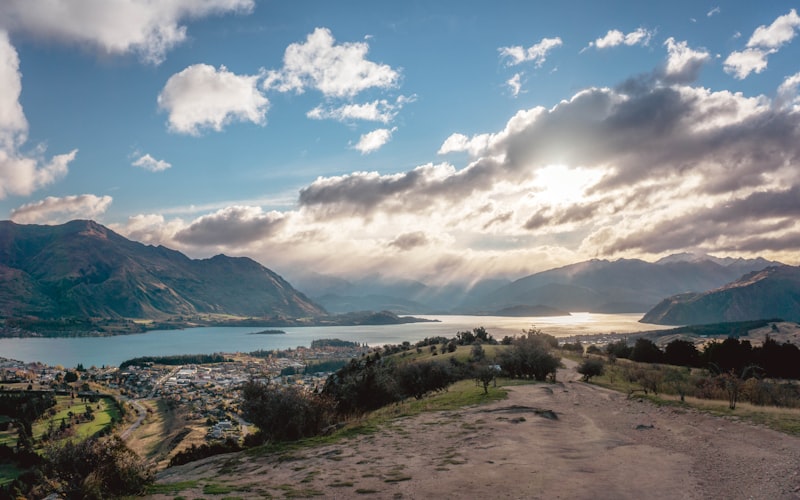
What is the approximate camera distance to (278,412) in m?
22.3

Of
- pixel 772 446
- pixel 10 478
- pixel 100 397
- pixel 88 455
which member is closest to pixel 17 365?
pixel 100 397

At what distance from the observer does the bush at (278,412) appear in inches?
878

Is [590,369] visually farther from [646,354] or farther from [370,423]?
[646,354]

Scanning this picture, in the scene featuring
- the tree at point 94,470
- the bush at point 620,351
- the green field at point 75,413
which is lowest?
the green field at point 75,413

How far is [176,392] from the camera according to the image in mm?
120938

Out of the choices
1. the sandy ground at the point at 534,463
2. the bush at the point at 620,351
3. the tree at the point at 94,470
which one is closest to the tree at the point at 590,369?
the sandy ground at the point at 534,463

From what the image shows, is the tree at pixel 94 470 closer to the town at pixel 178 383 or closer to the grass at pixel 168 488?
the grass at pixel 168 488

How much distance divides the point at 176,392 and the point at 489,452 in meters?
129

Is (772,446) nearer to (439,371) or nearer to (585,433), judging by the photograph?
(585,433)

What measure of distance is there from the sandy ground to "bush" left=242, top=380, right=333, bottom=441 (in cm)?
307

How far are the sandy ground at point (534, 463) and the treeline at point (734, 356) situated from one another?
97.5 feet

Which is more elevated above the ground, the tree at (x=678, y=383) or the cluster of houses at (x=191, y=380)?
the tree at (x=678, y=383)

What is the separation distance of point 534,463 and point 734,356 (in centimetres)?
6237

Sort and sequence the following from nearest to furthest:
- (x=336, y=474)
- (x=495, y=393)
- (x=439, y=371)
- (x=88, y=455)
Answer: (x=88, y=455)
(x=336, y=474)
(x=495, y=393)
(x=439, y=371)
